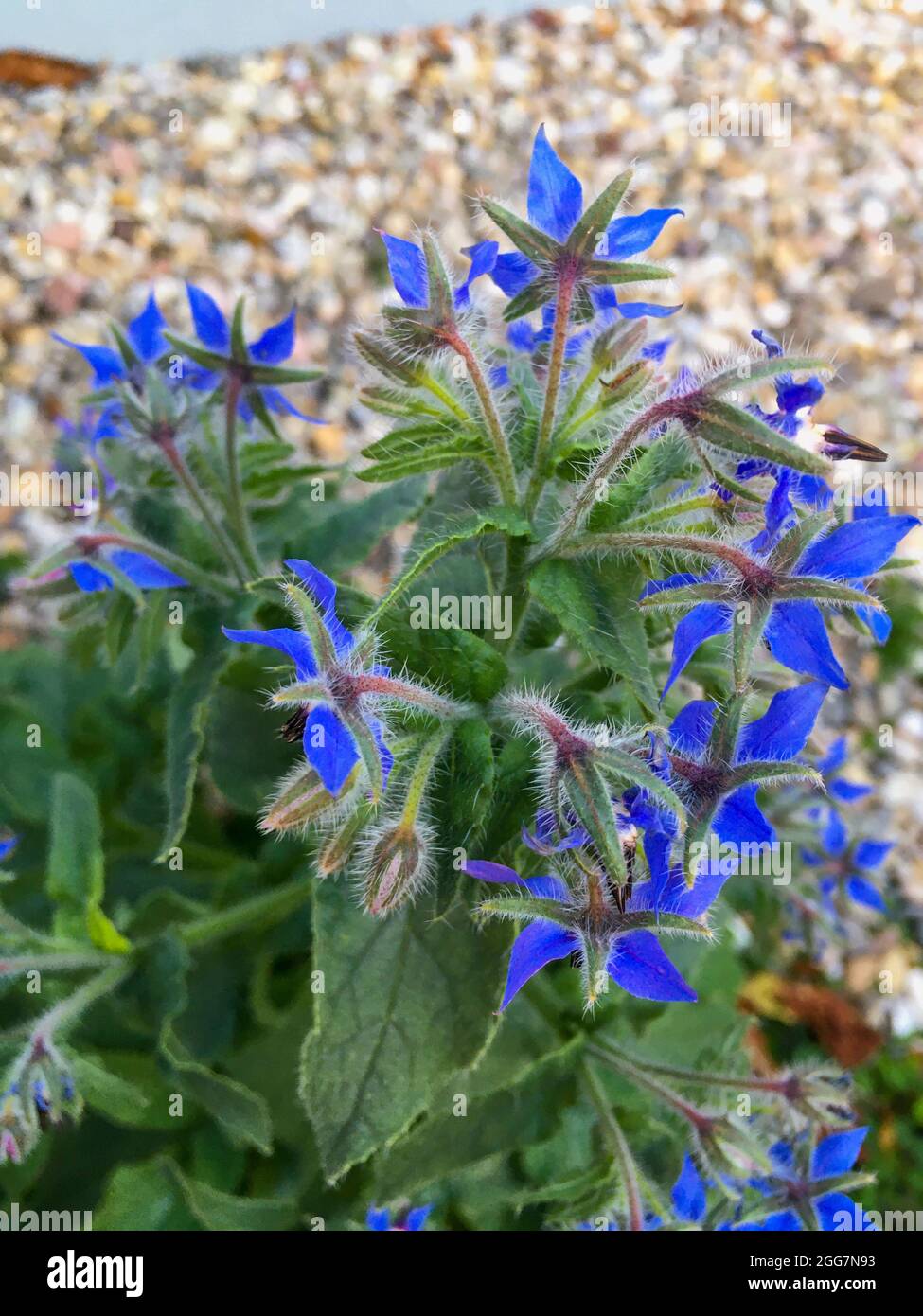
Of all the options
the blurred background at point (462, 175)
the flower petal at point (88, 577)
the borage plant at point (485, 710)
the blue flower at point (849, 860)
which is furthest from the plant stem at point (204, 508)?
the blurred background at point (462, 175)

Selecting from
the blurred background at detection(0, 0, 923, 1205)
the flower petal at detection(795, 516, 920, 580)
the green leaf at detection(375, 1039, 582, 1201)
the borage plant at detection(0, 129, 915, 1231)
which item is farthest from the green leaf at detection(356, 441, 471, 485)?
the blurred background at detection(0, 0, 923, 1205)

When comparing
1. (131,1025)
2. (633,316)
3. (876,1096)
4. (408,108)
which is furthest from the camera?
(408,108)

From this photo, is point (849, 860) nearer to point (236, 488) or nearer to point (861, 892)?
point (861, 892)

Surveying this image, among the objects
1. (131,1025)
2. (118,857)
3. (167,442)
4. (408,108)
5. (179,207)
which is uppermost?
(408,108)

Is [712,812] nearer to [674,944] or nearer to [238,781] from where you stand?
[674,944]

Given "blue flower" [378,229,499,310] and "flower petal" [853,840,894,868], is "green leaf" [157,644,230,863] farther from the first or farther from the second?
"flower petal" [853,840,894,868]

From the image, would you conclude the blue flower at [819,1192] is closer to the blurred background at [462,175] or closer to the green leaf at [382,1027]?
the green leaf at [382,1027]

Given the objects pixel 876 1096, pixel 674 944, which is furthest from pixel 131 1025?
pixel 876 1096
